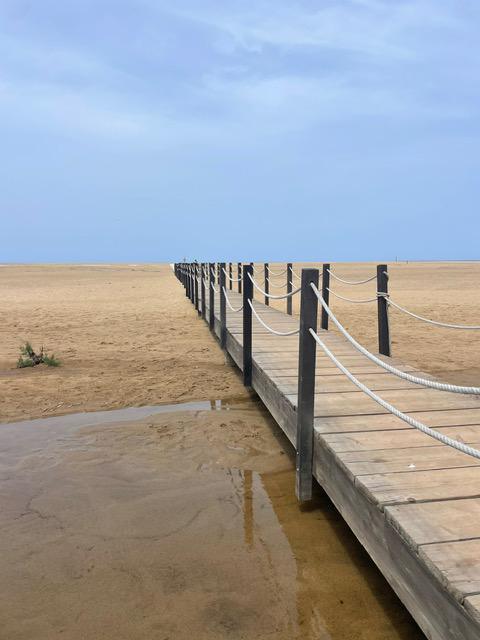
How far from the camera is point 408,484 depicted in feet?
8.25

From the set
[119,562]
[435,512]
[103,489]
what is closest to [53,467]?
[103,489]

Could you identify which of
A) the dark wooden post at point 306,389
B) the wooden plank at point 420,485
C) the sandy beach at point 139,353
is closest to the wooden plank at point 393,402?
the dark wooden post at point 306,389

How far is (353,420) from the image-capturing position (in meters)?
3.52

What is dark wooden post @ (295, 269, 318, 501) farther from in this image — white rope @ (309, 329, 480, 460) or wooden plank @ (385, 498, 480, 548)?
wooden plank @ (385, 498, 480, 548)

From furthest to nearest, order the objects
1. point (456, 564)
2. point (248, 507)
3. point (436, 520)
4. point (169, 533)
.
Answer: point (248, 507) < point (169, 533) < point (436, 520) < point (456, 564)

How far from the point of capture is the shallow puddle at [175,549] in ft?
7.91

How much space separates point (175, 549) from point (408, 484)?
141 cm

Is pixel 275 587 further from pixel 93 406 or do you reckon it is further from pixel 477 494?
pixel 93 406

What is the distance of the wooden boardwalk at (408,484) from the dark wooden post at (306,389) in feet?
0.27

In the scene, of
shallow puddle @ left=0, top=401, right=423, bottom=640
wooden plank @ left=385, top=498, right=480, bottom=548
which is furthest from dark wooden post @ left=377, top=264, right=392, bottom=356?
wooden plank @ left=385, top=498, right=480, bottom=548

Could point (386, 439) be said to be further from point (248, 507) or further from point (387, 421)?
point (248, 507)

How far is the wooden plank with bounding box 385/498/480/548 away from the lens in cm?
205

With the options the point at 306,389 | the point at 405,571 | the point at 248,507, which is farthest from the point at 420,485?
the point at 248,507

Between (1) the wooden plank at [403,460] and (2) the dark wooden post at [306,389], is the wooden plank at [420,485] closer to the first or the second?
(1) the wooden plank at [403,460]
